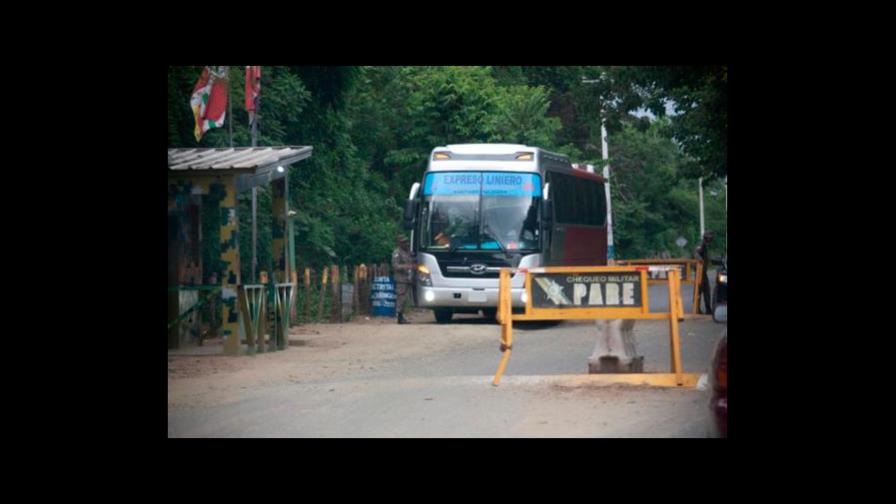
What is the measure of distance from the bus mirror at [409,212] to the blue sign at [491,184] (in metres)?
0.49

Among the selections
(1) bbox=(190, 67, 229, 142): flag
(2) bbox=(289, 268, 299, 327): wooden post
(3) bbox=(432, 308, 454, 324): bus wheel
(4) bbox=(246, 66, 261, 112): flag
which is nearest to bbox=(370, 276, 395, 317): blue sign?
(3) bbox=(432, 308, 454, 324): bus wheel

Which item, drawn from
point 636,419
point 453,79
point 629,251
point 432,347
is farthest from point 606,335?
point 629,251

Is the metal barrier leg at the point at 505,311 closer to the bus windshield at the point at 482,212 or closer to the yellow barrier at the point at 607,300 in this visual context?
the yellow barrier at the point at 607,300

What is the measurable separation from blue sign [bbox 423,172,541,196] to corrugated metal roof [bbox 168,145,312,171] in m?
5.64

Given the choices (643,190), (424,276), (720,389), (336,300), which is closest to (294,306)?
(336,300)

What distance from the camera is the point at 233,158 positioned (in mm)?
18734

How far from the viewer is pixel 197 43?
770cm

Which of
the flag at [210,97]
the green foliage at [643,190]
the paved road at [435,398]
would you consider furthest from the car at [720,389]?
the green foliage at [643,190]

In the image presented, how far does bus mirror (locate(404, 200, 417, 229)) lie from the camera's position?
2450cm

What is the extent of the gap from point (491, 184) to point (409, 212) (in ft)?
5.35

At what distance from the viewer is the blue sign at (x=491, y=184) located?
24.9 meters

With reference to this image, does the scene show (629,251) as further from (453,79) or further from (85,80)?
(85,80)

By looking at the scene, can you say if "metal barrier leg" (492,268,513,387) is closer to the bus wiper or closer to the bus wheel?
the bus wiper

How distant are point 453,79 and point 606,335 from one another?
23965 millimetres
